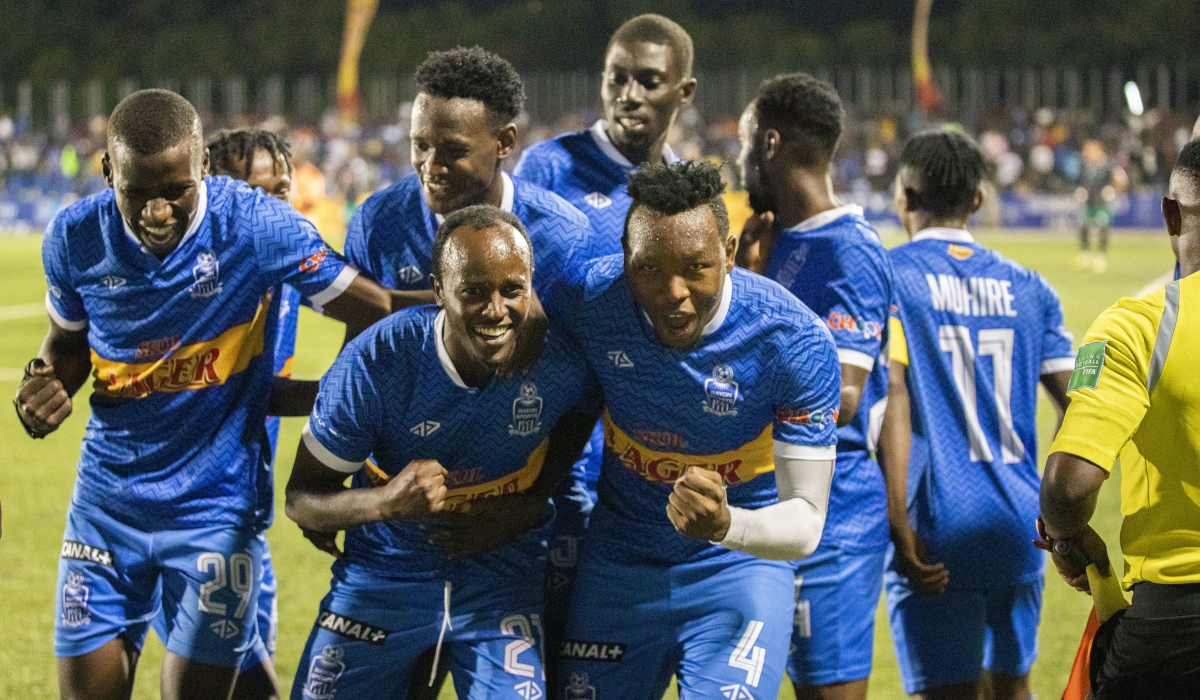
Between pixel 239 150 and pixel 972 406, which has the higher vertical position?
pixel 239 150

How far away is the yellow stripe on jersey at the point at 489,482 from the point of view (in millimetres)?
3750

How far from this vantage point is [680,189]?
3.53m

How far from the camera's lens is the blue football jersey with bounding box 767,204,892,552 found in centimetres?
402

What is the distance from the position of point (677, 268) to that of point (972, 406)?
141 cm

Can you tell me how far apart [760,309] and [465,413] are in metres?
0.88

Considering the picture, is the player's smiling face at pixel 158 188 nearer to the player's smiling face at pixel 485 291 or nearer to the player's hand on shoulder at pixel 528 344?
the player's smiling face at pixel 485 291

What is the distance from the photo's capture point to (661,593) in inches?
143

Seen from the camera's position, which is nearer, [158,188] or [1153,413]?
[1153,413]

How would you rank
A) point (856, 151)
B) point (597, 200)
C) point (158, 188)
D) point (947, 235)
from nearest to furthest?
1. point (158, 188)
2. point (947, 235)
3. point (597, 200)
4. point (856, 151)

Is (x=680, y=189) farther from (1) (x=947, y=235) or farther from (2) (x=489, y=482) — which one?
(1) (x=947, y=235)

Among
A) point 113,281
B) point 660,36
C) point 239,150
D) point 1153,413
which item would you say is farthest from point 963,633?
point 239,150

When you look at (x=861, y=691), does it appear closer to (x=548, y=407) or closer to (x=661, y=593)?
(x=661, y=593)

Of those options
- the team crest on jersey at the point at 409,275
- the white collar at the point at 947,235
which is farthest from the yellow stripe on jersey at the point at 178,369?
the white collar at the point at 947,235

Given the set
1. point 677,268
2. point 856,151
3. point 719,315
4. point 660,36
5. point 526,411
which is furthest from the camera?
point 856,151
